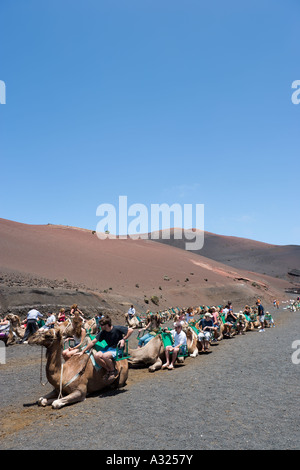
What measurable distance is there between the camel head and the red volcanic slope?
1333 inches

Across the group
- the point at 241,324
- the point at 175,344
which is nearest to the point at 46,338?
the point at 175,344

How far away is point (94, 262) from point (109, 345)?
1934 inches

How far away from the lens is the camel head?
299 inches

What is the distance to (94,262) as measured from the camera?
57031 millimetres

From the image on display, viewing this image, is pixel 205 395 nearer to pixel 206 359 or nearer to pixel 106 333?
pixel 106 333

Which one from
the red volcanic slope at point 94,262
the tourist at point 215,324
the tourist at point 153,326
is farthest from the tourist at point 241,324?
the red volcanic slope at point 94,262

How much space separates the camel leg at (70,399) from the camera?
7402 millimetres

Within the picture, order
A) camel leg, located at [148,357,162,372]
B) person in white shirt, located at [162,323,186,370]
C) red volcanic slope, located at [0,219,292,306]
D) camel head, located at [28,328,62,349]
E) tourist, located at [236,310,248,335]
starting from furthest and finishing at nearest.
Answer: red volcanic slope, located at [0,219,292,306], tourist, located at [236,310,248,335], person in white shirt, located at [162,323,186,370], camel leg, located at [148,357,162,372], camel head, located at [28,328,62,349]

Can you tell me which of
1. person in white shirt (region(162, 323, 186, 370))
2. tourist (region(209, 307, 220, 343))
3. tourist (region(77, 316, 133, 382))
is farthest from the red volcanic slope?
tourist (region(77, 316, 133, 382))

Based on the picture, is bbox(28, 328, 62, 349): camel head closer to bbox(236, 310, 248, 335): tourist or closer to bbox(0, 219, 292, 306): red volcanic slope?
bbox(236, 310, 248, 335): tourist

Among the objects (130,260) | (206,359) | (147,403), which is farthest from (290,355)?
(130,260)

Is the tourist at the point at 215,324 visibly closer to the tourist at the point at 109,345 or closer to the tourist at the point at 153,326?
the tourist at the point at 153,326

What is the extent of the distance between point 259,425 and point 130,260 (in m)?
59.2

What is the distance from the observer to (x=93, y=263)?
185 ft
